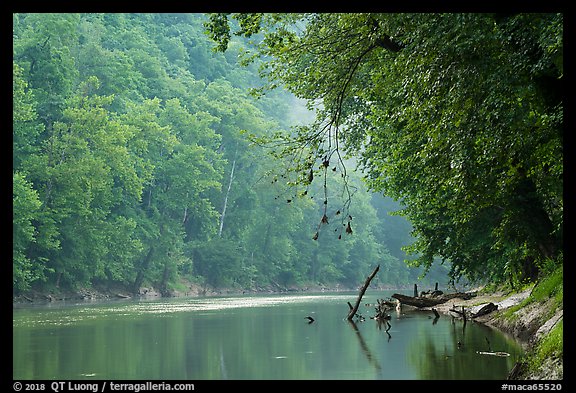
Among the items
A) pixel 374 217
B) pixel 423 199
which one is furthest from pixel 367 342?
pixel 374 217

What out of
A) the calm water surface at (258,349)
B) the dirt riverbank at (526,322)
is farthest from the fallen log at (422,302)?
the calm water surface at (258,349)

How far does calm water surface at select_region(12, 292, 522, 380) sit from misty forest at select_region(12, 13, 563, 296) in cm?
321

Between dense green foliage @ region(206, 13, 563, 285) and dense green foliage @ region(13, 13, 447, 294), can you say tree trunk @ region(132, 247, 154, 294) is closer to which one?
dense green foliage @ region(13, 13, 447, 294)

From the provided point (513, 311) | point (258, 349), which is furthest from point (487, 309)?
point (258, 349)

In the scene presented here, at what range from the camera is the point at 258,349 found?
2114 cm

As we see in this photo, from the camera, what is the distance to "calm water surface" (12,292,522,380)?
16.3 m

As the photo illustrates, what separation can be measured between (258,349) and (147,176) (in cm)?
4898

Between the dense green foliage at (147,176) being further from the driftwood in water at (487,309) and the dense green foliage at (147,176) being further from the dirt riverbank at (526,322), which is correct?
the dirt riverbank at (526,322)

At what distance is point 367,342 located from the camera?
22516 mm

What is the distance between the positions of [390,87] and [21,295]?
→ 38.3 m

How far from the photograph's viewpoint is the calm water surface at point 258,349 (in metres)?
16.3

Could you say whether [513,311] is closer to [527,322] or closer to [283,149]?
[527,322]

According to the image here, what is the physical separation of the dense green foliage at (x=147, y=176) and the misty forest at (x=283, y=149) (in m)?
0.21
